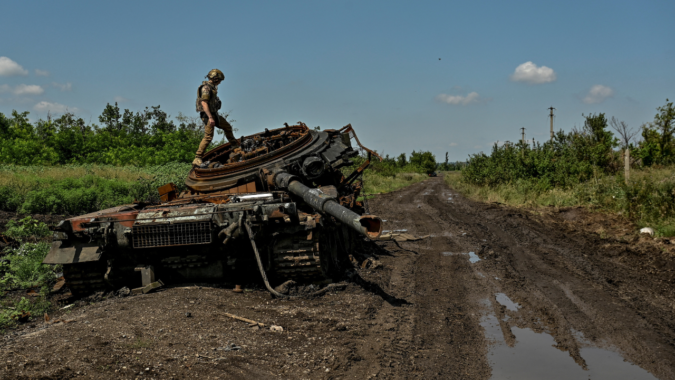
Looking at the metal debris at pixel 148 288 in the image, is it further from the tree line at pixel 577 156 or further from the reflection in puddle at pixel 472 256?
the tree line at pixel 577 156

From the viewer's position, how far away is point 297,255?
6145 millimetres

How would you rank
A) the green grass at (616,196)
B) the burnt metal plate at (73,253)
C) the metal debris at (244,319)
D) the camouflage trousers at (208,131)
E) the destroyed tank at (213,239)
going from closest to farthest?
1. the metal debris at (244,319)
2. the destroyed tank at (213,239)
3. the burnt metal plate at (73,253)
4. the camouflage trousers at (208,131)
5. the green grass at (616,196)

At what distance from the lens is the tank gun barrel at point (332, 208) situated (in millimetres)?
4875

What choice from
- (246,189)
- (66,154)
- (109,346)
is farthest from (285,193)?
(66,154)

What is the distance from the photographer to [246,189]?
24.7 feet

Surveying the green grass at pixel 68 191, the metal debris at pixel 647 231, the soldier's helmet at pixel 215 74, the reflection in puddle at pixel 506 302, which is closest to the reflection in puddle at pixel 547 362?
the reflection in puddle at pixel 506 302

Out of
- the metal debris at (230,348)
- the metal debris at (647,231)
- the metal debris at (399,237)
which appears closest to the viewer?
the metal debris at (230,348)

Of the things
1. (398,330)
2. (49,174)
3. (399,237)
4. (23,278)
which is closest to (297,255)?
(398,330)

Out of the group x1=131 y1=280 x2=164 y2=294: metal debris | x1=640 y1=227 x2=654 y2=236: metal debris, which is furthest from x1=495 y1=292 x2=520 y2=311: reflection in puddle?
x1=640 y1=227 x2=654 y2=236: metal debris

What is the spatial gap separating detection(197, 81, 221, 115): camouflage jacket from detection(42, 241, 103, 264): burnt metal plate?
3087mm

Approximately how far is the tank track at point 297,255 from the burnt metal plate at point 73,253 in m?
2.20

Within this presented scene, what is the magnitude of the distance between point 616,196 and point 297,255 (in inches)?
457

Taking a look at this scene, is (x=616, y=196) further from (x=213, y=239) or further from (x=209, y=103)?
(x=213, y=239)

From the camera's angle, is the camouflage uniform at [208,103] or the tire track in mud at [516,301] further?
the camouflage uniform at [208,103]
